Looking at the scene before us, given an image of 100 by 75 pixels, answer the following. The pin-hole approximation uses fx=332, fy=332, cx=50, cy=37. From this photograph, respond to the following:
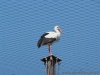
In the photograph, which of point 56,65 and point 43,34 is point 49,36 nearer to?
point 43,34

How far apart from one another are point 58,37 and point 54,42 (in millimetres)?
131

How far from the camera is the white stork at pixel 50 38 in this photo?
18.4 feet

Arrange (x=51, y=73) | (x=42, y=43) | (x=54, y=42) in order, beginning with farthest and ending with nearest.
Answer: (x=54, y=42)
(x=42, y=43)
(x=51, y=73)

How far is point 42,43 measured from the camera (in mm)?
5602

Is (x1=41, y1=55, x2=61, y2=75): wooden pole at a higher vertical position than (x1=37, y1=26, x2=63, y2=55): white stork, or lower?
lower

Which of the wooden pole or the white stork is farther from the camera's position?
the white stork

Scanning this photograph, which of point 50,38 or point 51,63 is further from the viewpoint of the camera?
point 50,38

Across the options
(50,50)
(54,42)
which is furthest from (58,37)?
(50,50)

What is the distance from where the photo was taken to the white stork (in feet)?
18.4

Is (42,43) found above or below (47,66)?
above

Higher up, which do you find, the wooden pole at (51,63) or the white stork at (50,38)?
the white stork at (50,38)

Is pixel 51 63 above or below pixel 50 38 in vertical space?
below

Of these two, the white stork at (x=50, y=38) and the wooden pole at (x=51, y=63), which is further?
the white stork at (x=50, y=38)

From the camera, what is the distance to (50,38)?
5809 millimetres
